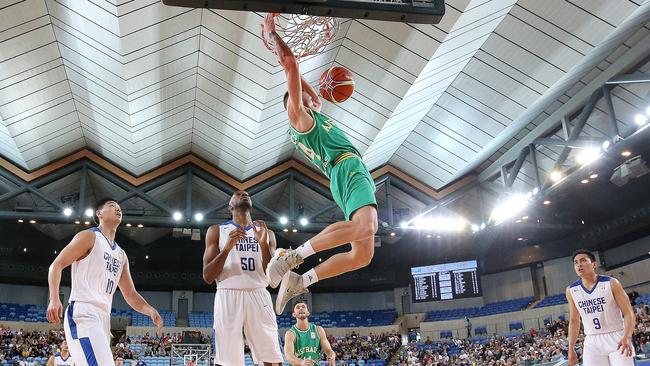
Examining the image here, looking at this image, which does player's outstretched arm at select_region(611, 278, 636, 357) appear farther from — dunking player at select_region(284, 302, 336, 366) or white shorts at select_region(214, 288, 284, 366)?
dunking player at select_region(284, 302, 336, 366)

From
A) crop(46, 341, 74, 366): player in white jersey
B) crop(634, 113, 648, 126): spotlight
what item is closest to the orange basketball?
crop(46, 341, 74, 366): player in white jersey

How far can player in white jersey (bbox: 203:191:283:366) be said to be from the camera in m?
5.64

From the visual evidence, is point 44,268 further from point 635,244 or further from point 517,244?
point 635,244

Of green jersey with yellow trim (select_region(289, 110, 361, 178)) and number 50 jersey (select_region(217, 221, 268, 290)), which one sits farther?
number 50 jersey (select_region(217, 221, 268, 290))

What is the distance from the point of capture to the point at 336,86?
735 cm

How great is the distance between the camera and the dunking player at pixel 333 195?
17.2 ft

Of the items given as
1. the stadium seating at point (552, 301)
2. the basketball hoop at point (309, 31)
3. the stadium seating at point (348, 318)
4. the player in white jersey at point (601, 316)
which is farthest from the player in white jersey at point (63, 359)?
the stadium seating at point (552, 301)

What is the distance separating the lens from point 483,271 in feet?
131

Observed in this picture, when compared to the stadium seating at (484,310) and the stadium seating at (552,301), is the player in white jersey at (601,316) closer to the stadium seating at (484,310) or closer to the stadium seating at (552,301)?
the stadium seating at (552,301)

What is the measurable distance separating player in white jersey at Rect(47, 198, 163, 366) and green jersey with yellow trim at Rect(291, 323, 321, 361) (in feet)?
11.5

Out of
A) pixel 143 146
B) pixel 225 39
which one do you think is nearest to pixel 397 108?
pixel 225 39

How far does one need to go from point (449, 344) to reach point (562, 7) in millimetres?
22665

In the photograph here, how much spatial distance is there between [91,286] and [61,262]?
1.21 ft

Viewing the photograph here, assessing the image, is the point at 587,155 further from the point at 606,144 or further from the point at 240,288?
the point at 240,288
